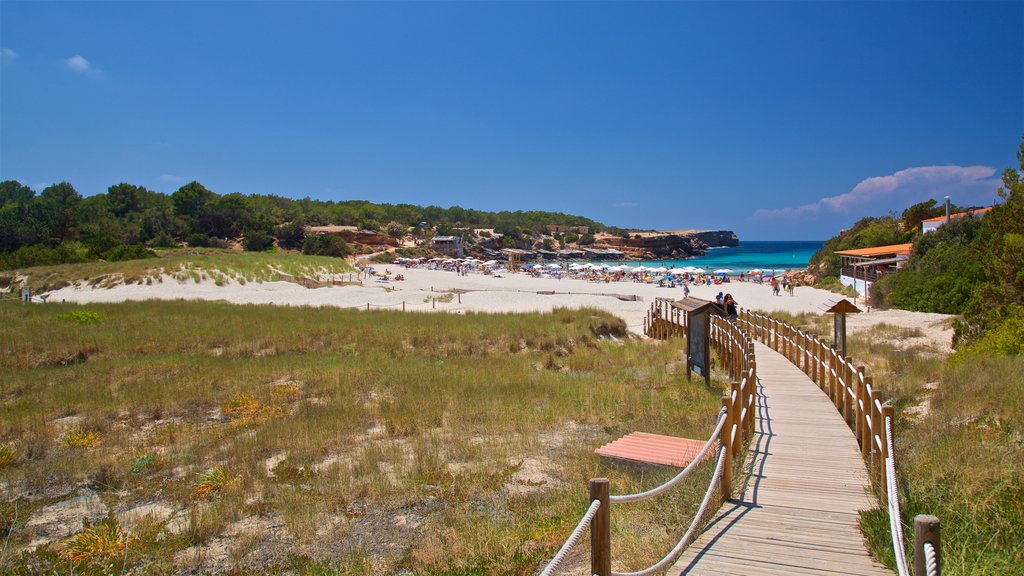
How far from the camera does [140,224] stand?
82750mm

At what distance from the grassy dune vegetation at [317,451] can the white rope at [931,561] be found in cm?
220

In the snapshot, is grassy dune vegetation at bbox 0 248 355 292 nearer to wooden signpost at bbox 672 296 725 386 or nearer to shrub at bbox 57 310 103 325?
shrub at bbox 57 310 103 325

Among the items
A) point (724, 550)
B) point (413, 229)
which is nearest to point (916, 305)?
point (724, 550)

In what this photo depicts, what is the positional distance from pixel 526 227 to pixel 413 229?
161ft

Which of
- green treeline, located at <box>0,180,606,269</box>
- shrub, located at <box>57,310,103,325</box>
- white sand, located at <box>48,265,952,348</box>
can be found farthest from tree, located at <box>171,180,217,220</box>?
shrub, located at <box>57,310,103,325</box>

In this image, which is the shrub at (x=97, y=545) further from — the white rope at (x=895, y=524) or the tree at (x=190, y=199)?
the tree at (x=190, y=199)

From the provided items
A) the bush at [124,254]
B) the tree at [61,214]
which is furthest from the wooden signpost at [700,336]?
the tree at [61,214]

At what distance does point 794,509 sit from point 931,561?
2.95 metres

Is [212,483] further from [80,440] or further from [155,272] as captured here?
[155,272]

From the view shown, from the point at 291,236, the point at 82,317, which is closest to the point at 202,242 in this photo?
the point at 291,236

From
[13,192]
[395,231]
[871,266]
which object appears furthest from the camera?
[13,192]

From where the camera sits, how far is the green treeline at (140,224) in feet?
188

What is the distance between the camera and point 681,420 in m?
9.73

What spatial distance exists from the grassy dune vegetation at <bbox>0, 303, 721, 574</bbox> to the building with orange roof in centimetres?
2703
